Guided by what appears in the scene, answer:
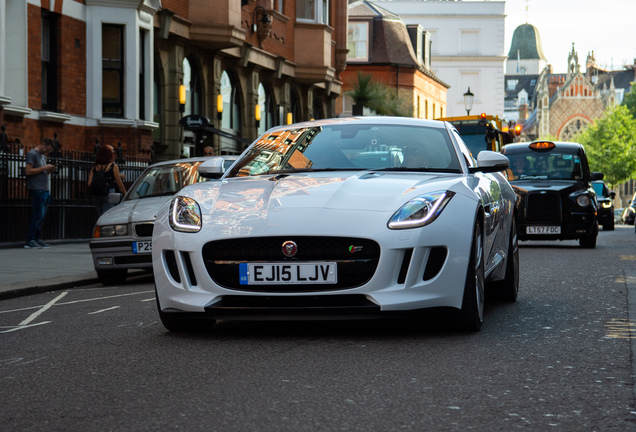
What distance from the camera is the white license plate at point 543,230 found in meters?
18.8

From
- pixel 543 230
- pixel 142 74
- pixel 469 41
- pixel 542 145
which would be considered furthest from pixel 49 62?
pixel 469 41

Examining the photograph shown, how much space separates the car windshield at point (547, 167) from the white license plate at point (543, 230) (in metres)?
1.29

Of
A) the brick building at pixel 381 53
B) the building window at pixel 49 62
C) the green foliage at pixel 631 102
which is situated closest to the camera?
the building window at pixel 49 62

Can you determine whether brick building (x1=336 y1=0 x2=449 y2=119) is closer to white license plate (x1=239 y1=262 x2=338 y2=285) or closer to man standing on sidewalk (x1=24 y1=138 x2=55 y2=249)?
man standing on sidewalk (x1=24 y1=138 x2=55 y2=249)

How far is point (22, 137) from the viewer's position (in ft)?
63.0

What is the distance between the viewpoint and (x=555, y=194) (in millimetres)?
18938

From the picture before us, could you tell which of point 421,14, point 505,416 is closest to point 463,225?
point 505,416

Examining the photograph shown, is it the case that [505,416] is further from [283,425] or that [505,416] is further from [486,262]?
[486,262]

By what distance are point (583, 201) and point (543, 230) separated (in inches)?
35.7

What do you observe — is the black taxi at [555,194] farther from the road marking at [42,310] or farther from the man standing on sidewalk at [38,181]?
the road marking at [42,310]

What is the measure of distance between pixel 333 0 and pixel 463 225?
34.1 meters

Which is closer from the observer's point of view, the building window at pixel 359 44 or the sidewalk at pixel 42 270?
the sidewalk at pixel 42 270

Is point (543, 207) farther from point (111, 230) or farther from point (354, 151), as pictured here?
point (354, 151)

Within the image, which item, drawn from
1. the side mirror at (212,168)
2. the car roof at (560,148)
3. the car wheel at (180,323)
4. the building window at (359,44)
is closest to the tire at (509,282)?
the side mirror at (212,168)
